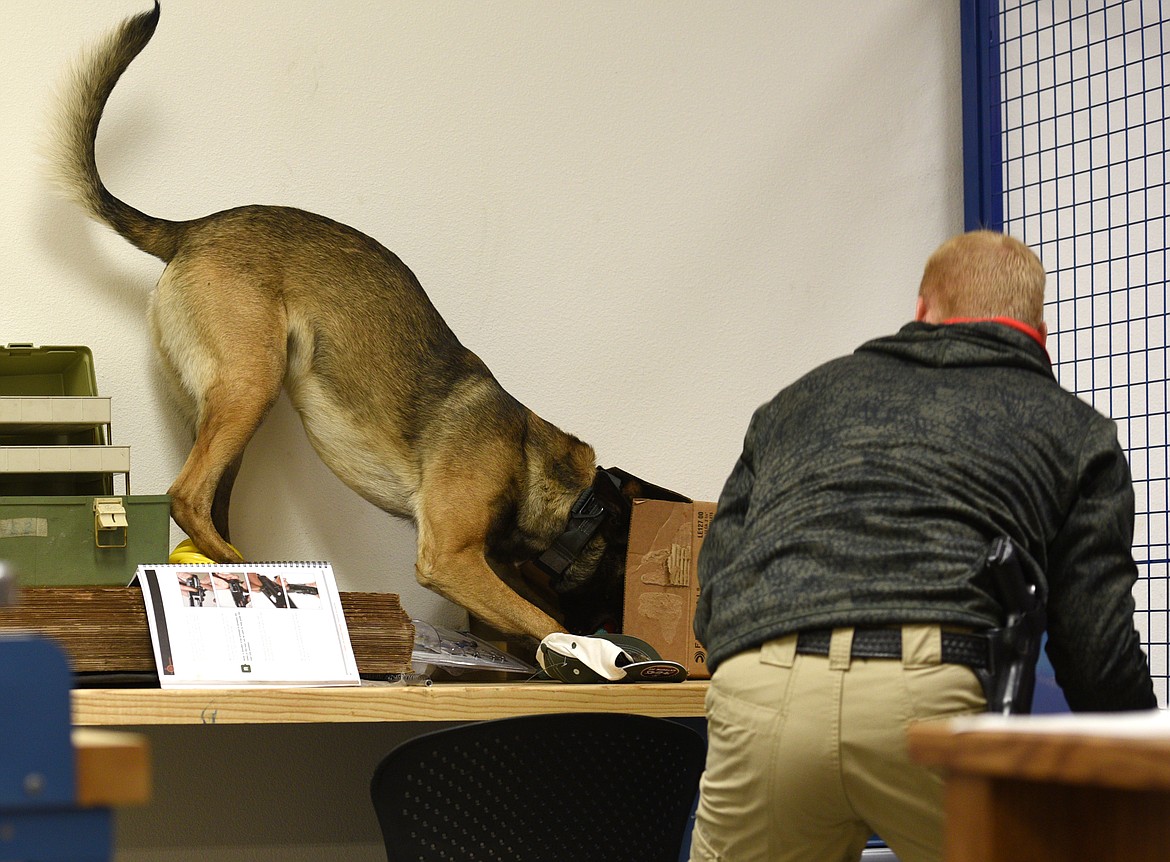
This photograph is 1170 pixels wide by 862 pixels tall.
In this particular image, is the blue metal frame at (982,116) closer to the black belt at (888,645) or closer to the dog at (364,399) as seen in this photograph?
the dog at (364,399)

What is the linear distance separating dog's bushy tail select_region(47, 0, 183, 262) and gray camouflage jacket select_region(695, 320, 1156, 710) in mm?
1646

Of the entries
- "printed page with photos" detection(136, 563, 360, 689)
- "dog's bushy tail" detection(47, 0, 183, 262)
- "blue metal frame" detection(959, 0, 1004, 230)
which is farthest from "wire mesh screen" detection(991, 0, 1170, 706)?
"dog's bushy tail" detection(47, 0, 183, 262)

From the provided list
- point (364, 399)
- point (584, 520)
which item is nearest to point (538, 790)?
point (584, 520)

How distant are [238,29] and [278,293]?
0.75m

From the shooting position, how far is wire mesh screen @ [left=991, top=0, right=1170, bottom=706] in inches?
131

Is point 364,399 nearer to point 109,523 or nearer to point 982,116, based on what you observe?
point 109,523

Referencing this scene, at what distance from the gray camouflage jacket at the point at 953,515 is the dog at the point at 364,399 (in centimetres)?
110

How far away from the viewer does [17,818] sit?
855 mm

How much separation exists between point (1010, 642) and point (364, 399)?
169 centimetres

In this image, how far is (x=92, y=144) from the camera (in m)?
2.78

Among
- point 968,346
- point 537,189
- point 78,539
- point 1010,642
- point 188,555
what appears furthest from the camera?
point 537,189

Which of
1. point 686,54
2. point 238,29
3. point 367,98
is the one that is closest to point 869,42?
point 686,54

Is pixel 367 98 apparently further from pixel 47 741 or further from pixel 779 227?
pixel 47 741

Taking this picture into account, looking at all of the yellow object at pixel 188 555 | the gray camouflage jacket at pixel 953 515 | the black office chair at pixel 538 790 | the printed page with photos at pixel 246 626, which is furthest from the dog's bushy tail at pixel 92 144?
the gray camouflage jacket at pixel 953 515
